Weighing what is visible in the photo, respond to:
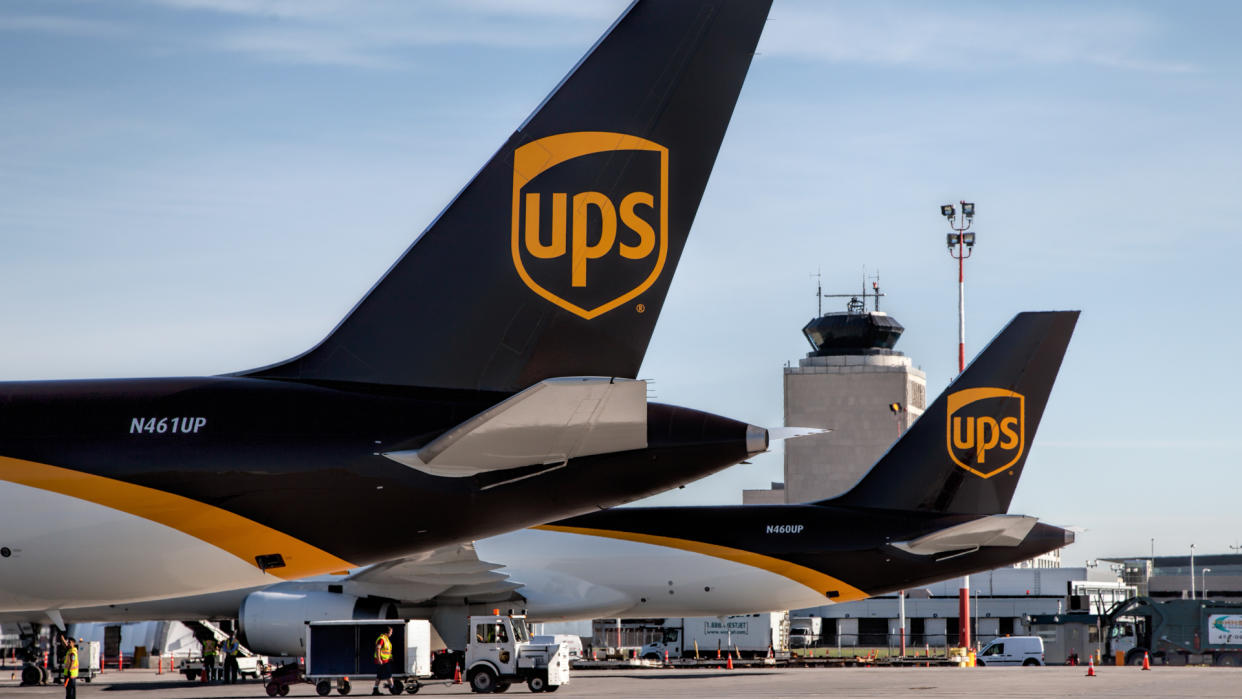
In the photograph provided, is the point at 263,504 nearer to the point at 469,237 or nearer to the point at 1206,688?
the point at 469,237

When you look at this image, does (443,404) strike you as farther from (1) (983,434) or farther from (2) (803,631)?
(2) (803,631)

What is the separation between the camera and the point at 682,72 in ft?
39.9

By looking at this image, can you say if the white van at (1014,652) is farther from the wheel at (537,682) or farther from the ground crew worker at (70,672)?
the ground crew worker at (70,672)

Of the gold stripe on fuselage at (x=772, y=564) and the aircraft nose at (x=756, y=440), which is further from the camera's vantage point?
the gold stripe on fuselage at (x=772, y=564)

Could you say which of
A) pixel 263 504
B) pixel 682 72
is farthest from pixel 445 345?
pixel 682 72

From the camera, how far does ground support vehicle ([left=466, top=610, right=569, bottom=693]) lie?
2970 cm

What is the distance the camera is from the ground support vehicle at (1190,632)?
5072 centimetres

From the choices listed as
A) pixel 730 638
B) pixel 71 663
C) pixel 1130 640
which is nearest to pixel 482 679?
pixel 71 663

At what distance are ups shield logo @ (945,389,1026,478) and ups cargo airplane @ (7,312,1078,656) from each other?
35 millimetres

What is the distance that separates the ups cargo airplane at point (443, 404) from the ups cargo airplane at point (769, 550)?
62.3ft

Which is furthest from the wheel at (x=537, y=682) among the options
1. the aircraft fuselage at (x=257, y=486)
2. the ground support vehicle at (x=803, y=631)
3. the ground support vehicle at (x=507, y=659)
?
the ground support vehicle at (x=803, y=631)

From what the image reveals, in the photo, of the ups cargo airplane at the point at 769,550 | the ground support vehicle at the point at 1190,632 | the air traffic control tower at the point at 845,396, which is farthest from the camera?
the air traffic control tower at the point at 845,396

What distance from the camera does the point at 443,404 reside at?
39.9ft

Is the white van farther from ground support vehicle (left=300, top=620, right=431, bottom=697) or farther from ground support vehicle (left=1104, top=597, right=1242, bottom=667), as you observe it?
ground support vehicle (left=300, top=620, right=431, bottom=697)
